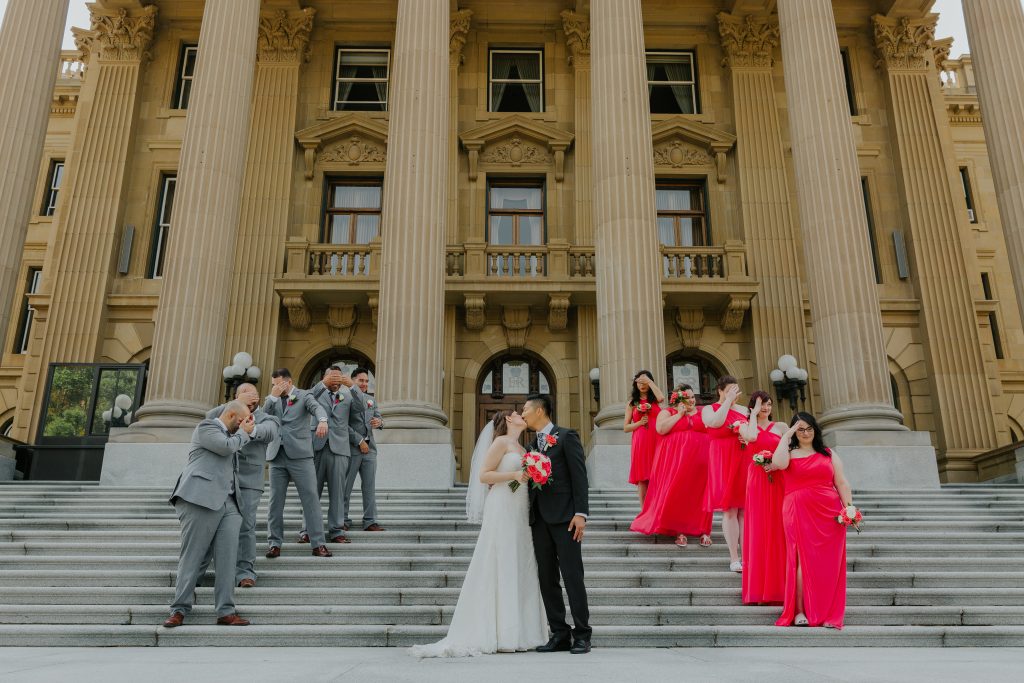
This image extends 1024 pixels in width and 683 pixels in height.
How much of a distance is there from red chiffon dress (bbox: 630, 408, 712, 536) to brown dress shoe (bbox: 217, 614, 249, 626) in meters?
4.61

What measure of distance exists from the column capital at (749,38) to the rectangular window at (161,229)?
16.5 m

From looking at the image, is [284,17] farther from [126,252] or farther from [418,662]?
[418,662]

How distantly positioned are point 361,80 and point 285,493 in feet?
57.1

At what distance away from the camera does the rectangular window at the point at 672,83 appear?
22906mm

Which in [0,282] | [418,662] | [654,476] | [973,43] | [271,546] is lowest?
[418,662]

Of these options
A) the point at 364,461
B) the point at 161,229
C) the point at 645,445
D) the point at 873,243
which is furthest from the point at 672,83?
the point at 364,461

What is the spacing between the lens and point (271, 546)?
8.34 m

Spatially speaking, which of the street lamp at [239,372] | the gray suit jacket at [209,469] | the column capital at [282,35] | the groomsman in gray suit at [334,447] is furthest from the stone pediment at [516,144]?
the gray suit jacket at [209,469]

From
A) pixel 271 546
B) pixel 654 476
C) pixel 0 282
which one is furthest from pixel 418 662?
pixel 0 282

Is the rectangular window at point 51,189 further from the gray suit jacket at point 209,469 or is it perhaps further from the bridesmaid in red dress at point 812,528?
the bridesmaid in red dress at point 812,528

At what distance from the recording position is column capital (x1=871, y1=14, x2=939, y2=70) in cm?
2275

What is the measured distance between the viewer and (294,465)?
8.44 m

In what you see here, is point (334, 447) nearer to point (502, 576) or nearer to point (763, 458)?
point (502, 576)

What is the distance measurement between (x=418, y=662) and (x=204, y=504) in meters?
2.66
